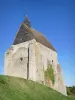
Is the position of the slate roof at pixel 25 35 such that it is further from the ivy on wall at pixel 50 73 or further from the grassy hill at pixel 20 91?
the grassy hill at pixel 20 91

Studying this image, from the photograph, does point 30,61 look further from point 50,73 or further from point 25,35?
point 25,35

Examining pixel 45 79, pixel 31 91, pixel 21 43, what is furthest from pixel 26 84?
pixel 21 43

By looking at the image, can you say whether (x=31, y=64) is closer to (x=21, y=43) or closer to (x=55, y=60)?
(x=21, y=43)

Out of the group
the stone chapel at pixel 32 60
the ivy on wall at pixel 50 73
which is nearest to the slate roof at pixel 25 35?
the stone chapel at pixel 32 60

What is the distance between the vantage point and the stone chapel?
104ft

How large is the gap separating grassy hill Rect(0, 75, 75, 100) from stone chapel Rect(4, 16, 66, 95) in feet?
36.4

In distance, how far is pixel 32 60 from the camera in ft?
104

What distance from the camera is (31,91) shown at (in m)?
18.3

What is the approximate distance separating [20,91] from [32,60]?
14810 mm

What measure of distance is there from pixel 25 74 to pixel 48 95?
13.0 meters

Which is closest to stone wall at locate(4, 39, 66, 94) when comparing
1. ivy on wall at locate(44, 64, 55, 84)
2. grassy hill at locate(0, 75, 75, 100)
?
ivy on wall at locate(44, 64, 55, 84)

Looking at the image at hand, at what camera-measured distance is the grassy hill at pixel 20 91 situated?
15.5 metres

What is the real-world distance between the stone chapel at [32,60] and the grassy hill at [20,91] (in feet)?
36.4

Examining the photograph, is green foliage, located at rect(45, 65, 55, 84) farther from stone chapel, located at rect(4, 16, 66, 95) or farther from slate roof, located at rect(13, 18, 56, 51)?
slate roof, located at rect(13, 18, 56, 51)
